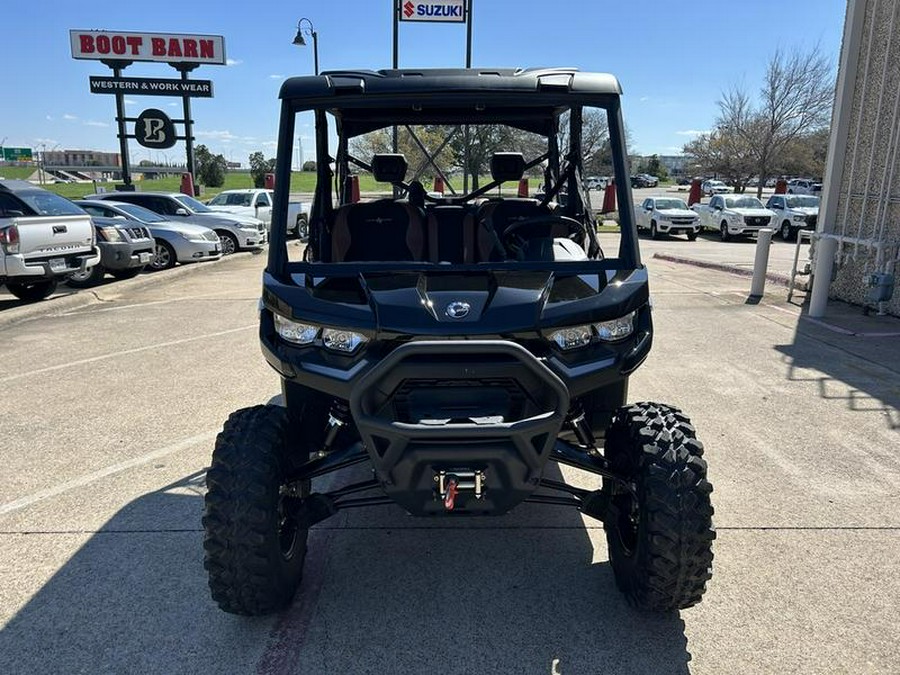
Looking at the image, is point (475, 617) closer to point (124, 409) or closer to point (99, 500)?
point (99, 500)

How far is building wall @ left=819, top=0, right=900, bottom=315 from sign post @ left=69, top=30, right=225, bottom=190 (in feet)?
67.1

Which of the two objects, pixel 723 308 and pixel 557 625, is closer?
pixel 557 625

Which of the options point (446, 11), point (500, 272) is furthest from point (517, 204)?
point (446, 11)

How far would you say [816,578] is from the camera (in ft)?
10.4

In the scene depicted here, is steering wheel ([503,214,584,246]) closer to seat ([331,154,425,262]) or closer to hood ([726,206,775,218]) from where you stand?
seat ([331,154,425,262])

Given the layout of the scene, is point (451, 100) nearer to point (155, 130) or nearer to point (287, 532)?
point (287, 532)

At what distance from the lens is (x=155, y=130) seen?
909 inches

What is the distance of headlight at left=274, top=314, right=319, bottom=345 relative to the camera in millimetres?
2701

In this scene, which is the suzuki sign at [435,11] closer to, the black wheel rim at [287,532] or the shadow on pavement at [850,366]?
the shadow on pavement at [850,366]

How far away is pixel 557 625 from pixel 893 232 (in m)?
8.46

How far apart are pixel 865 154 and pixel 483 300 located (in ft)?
30.0

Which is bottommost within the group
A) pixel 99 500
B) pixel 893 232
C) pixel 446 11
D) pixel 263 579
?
pixel 99 500

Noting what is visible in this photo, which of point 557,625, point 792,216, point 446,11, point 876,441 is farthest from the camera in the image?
point 792,216

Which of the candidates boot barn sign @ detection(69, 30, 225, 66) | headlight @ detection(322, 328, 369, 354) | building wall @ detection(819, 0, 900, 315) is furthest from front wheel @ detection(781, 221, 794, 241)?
headlight @ detection(322, 328, 369, 354)
